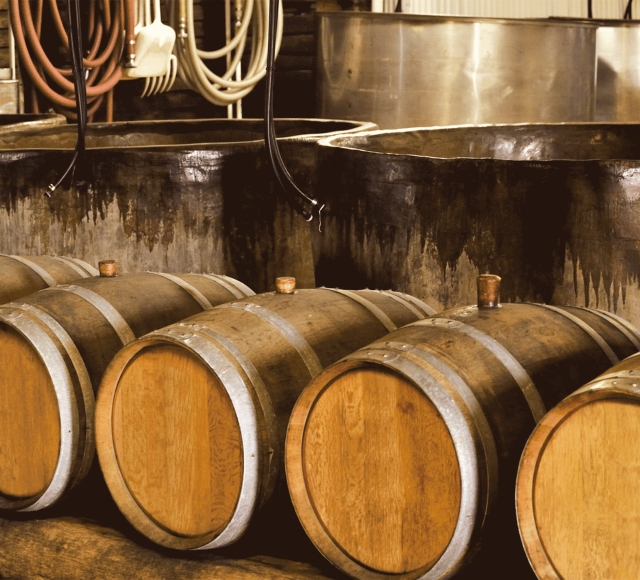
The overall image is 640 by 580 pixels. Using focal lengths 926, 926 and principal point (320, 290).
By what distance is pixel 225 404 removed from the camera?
88.6 inches

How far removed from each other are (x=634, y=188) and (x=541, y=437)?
117 centimetres

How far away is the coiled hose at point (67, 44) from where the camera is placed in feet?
24.8

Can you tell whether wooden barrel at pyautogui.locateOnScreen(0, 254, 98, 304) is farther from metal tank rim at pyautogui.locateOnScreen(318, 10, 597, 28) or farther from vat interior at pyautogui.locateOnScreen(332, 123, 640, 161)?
metal tank rim at pyautogui.locateOnScreen(318, 10, 597, 28)

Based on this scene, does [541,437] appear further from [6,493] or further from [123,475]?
[6,493]

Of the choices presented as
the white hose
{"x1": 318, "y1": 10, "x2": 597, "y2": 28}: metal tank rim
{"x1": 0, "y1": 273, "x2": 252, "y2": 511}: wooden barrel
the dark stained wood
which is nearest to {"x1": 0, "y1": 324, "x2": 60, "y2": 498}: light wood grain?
{"x1": 0, "y1": 273, "x2": 252, "y2": 511}: wooden barrel

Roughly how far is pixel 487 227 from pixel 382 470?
1036 millimetres

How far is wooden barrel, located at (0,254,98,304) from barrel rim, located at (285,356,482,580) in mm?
1248

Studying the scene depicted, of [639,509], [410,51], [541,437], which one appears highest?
[410,51]

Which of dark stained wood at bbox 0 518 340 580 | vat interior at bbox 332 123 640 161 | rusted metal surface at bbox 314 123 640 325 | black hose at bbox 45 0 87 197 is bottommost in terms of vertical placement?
dark stained wood at bbox 0 518 340 580

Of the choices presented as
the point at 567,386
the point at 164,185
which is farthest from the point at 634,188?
the point at 164,185

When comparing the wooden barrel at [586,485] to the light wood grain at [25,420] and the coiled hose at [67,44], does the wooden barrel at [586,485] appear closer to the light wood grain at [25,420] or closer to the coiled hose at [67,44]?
the light wood grain at [25,420]

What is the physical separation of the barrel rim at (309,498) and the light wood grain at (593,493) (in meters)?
0.15

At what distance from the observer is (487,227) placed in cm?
286

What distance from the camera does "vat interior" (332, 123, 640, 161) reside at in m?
4.40
